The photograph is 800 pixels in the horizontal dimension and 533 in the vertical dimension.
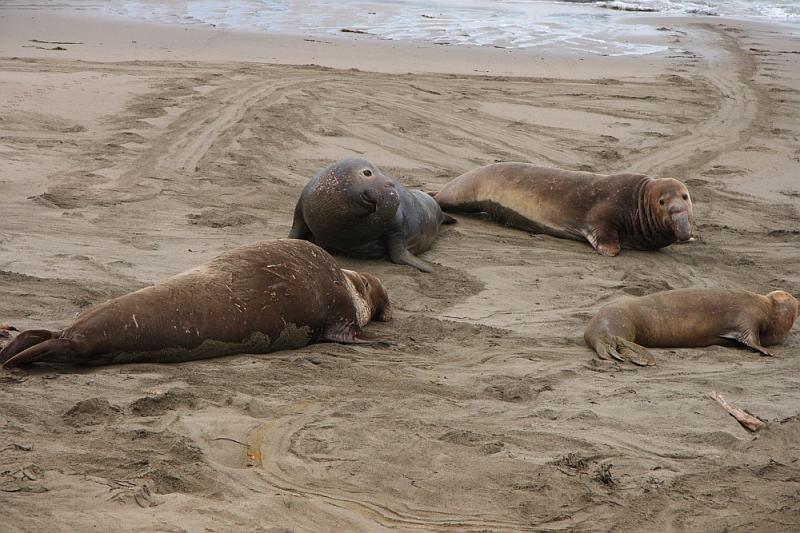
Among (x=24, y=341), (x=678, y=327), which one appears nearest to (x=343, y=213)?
(x=678, y=327)

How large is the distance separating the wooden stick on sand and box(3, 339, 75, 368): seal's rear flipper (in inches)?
127

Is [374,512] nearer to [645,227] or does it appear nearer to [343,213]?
[343,213]

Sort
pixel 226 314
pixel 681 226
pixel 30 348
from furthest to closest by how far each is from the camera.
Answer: pixel 681 226 < pixel 226 314 < pixel 30 348

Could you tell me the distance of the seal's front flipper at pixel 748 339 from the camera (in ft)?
21.9

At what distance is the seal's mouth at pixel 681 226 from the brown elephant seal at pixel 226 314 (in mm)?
3348

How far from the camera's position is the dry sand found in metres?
3.90

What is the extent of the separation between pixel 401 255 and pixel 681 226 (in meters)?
2.50

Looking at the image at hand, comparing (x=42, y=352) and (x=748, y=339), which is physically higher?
(x=42, y=352)

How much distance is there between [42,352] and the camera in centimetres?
497

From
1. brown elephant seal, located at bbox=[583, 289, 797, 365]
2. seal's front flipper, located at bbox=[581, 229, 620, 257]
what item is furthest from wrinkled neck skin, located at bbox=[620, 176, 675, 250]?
brown elephant seal, located at bbox=[583, 289, 797, 365]

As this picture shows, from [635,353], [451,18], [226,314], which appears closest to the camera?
[226,314]

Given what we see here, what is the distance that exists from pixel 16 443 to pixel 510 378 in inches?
104

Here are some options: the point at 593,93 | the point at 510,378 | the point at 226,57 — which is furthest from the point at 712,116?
the point at 510,378

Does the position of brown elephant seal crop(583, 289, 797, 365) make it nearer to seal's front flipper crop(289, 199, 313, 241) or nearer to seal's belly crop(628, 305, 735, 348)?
seal's belly crop(628, 305, 735, 348)
